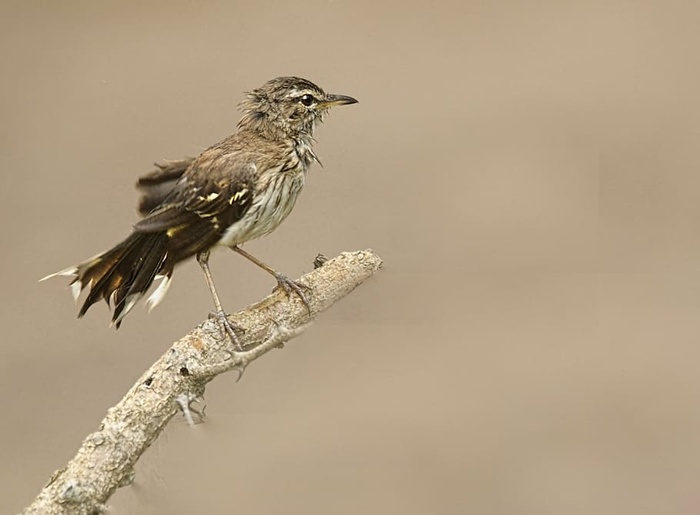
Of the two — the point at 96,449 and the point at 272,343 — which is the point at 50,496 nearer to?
the point at 96,449

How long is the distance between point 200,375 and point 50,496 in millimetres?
440

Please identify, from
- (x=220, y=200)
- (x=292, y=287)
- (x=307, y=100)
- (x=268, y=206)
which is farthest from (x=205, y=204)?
(x=307, y=100)

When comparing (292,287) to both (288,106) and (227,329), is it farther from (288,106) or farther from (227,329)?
(288,106)

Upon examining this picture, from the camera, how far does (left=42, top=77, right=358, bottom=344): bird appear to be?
Result: 240 centimetres

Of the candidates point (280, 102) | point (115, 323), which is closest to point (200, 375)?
point (115, 323)

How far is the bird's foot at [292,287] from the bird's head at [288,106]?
428mm

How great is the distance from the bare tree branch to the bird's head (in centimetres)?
50

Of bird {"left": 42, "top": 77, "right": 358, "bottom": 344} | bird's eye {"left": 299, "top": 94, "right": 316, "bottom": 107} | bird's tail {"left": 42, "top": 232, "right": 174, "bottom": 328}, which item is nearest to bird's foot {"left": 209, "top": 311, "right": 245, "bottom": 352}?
bird {"left": 42, "top": 77, "right": 358, "bottom": 344}

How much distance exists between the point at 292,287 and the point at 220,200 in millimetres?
317

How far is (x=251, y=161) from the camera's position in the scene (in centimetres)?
257

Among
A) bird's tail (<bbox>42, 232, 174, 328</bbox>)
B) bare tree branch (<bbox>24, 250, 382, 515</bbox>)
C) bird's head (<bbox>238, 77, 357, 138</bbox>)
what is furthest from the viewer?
bird's head (<bbox>238, 77, 357, 138</bbox>)

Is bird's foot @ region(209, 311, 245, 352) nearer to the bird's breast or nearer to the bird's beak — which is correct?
the bird's breast

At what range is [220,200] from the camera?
97.7 inches

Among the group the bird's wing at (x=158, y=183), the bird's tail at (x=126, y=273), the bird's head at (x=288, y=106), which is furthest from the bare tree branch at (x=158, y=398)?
the bird's head at (x=288, y=106)
